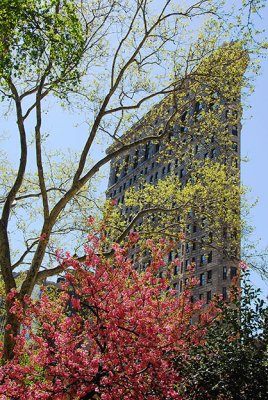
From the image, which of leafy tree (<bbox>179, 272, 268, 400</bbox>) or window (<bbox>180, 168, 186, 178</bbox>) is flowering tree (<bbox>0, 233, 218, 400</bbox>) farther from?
window (<bbox>180, 168, 186, 178</bbox>)

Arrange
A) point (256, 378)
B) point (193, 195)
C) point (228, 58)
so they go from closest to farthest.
Answer: point (256, 378) → point (228, 58) → point (193, 195)

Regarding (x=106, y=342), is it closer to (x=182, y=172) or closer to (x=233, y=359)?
(x=233, y=359)

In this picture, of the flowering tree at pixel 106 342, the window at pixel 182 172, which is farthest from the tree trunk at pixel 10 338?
the window at pixel 182 172

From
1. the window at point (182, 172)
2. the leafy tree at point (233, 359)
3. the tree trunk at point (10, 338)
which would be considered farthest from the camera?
the window at point (182, 172)

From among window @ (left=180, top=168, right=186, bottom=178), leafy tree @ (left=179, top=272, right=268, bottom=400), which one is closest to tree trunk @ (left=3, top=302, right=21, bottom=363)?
leafy tree @ (left=179, top=272, right=268, bottom=400)

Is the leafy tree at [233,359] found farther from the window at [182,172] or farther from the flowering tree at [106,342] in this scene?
the window at [182,172]

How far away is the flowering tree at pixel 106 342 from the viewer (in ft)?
24.6

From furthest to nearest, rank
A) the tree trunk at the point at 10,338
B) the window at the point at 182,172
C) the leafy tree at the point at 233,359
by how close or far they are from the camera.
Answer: the window at the point at 182,172
the tree trunk at the point at 10,338
the leafy tree at the point at 233,359

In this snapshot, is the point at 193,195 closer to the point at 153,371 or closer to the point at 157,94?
the point at 157,94

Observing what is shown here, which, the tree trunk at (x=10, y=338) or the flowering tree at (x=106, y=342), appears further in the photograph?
the tree trunk at (x=10, y=338)

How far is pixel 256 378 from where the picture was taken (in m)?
6.93

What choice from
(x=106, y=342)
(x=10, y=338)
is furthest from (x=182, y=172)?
(x=106, y=342)

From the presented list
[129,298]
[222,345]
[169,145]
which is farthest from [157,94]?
[222,345]

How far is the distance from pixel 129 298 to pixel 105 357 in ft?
3.99
